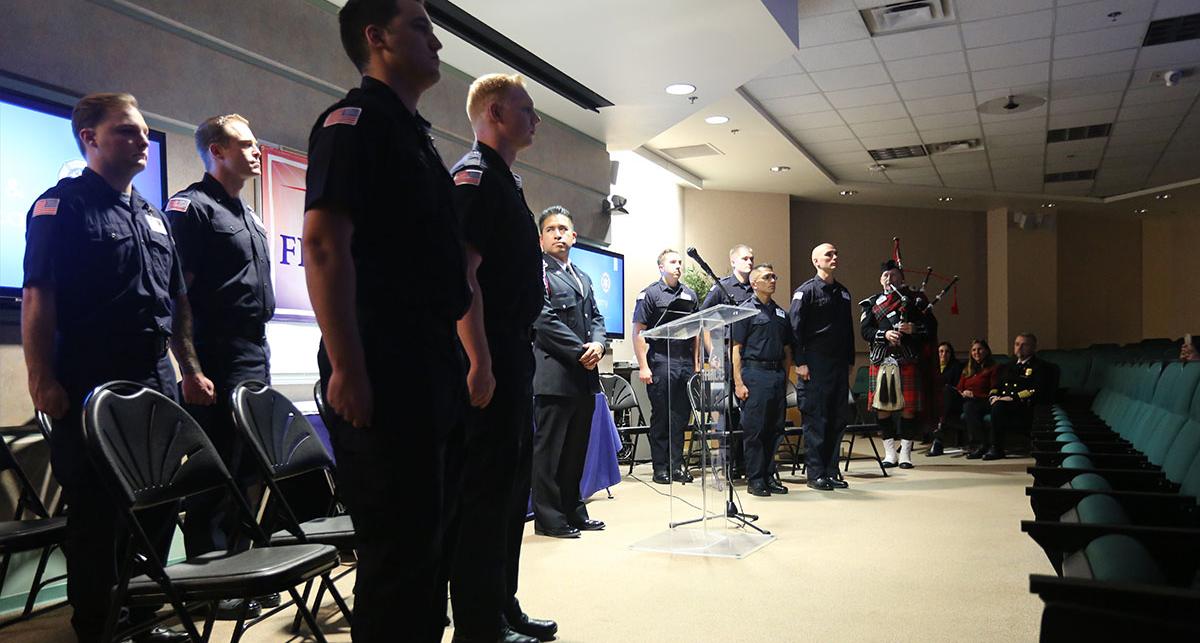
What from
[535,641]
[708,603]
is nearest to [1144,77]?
[708,603]

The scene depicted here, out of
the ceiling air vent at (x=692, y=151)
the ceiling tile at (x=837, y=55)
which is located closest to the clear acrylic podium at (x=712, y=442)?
the ceiling tile at (x=837, y=55)

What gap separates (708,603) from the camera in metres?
3.00

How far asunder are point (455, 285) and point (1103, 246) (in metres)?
14.8

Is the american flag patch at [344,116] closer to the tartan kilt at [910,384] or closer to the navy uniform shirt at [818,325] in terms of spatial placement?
the navy uniform shirt at [818,325]

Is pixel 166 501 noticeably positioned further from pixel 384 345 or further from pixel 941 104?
pixel 941 104

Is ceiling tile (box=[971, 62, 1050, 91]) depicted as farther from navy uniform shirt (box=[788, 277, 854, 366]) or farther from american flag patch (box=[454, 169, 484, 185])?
american flag patch (box=[454, 169, 484, 185])

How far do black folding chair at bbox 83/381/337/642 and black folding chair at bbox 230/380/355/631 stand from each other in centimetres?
9

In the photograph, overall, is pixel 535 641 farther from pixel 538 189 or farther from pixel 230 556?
pixel 538 189

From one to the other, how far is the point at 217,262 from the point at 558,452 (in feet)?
6.21

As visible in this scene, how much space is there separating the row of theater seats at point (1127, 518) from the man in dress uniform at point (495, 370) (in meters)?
1.31

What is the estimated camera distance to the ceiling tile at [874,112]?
8.13 metres

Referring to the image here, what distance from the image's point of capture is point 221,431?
2947 millimetres

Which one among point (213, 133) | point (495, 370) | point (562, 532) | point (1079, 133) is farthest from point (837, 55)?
point (495, 370)

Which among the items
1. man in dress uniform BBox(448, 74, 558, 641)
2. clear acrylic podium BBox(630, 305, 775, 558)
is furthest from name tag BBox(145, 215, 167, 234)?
clear acrylic podium BBox(630, 305, 775, 558)
